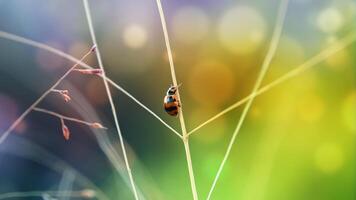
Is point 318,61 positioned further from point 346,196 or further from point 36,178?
point 36,178

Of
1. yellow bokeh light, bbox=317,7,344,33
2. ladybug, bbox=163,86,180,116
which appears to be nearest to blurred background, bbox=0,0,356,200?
yellow bokeh light, bbox=317,7,344,33

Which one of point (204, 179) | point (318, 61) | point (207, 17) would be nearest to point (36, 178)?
point (204, 179)

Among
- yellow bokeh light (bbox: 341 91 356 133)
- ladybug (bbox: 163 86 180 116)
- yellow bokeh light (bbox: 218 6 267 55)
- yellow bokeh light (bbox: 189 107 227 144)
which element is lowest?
ladybug (bbox: 163 86 180 116)

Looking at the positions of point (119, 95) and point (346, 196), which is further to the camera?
point (119, 95)

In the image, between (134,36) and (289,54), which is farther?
(134,36)

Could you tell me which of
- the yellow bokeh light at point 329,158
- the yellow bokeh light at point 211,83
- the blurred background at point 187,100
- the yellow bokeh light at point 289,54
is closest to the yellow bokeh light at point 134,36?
the blurred background at point 187,100

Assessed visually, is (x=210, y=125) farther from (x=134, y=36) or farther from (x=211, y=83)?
(x=134, y=36)

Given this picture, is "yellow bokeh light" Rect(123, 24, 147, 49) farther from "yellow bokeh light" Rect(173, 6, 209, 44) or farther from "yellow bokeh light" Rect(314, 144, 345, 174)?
"yellow bokeh light" Rect(314, 144, 345, 174)

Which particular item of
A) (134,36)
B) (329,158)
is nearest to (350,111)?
(329,158)
